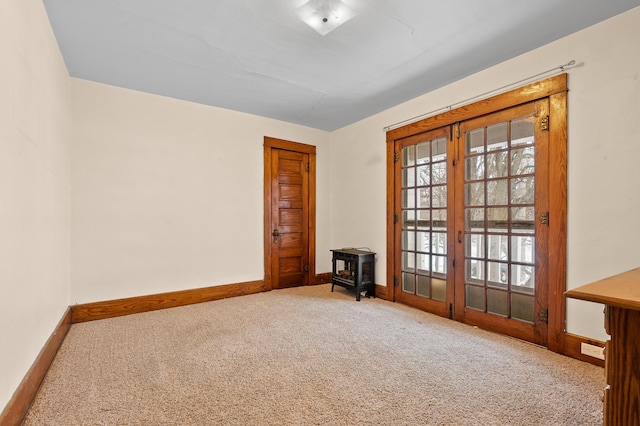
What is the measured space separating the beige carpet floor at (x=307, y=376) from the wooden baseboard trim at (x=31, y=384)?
2.2 inches

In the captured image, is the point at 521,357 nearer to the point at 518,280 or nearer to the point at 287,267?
the point at 518,280

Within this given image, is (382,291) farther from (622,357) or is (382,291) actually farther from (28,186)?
(28,186)

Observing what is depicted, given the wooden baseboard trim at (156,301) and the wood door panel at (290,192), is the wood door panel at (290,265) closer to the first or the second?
the wooden baseboard trim at (156,301)

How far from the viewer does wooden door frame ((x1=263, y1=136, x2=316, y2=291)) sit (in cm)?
430

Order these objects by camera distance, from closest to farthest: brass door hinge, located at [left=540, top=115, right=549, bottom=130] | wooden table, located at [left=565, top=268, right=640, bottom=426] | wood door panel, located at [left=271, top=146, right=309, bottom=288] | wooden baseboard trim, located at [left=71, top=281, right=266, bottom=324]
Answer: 1. wooden table, located at [left=565, top=268, right=640, bottom=426]
2. brass door hinge, located at [left=540, top=115, right=549, bottom=130]
3. wooden baseboard trim, located at [left=71, top=281, right=266, bottom=324]
4. wood door panel, located at [left=271, top=146, right=309, bottom=288]

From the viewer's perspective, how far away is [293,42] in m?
2.44

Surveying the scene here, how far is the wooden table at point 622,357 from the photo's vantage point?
3.21 feet

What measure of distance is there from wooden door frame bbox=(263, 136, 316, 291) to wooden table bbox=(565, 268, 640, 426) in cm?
367

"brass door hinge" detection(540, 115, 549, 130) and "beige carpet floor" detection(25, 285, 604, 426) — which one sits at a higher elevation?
"brass door hinge" detection(540, 115, 549, 130)

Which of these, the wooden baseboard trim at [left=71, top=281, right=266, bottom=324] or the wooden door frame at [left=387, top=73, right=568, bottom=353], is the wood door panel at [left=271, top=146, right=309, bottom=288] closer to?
the wooden baseboard trim at [left=71, top=281, right=266, bottom=324]

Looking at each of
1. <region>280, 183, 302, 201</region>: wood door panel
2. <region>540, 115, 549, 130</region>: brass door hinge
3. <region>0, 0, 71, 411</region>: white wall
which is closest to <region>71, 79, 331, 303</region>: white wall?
<region>280, 183, 302, 201</region>: wood door panel

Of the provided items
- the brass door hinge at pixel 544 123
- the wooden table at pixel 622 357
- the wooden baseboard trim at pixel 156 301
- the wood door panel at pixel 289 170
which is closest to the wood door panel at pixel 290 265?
the wooden baseboard trim at pixel 156 301

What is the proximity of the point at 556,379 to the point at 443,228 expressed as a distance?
5.31 feet

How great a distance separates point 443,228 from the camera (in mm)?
3270
